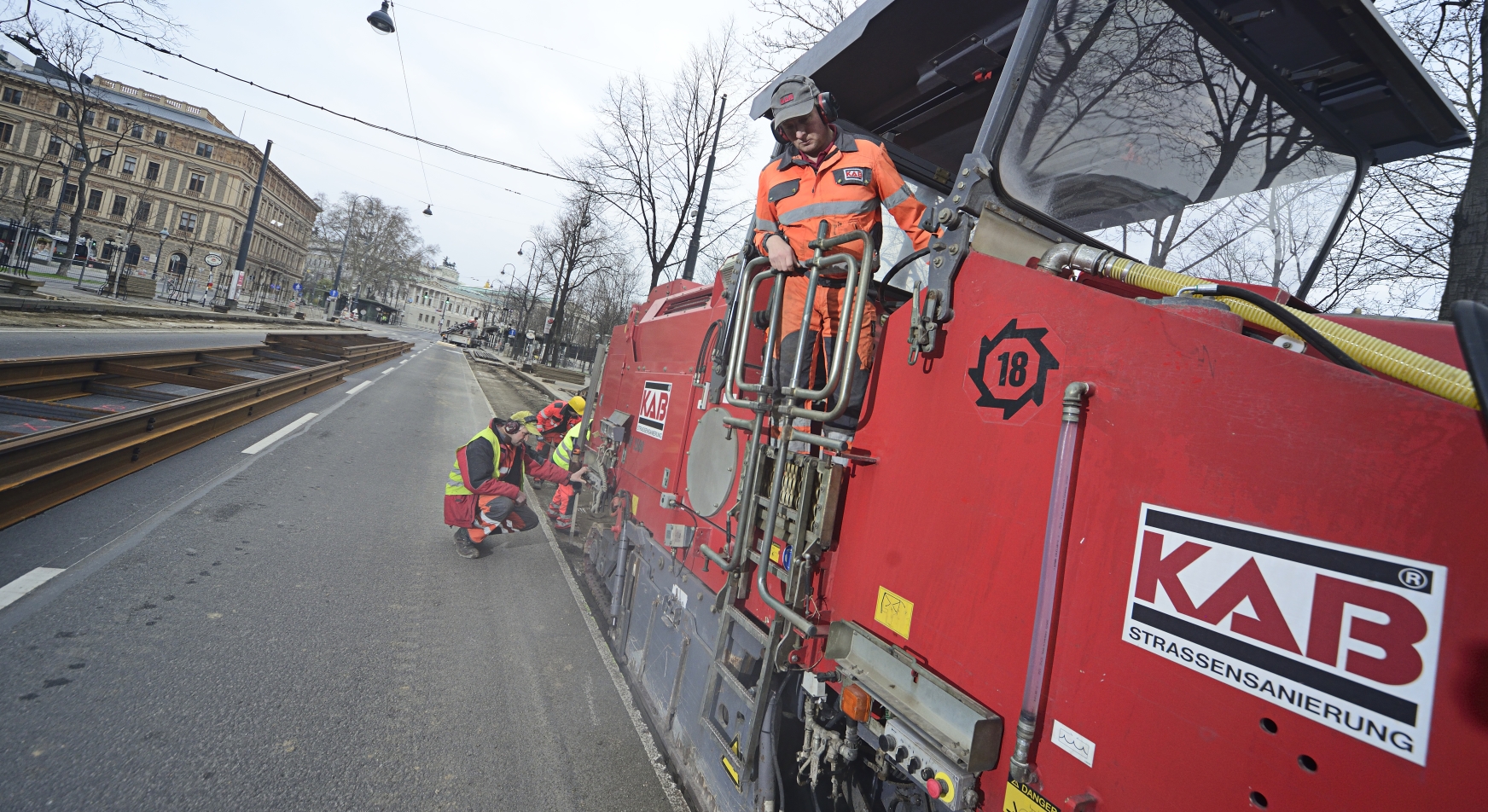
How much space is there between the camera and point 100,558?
4.04m

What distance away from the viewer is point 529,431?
657 cm

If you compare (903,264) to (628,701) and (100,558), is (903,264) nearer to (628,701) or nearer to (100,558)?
(628,701)

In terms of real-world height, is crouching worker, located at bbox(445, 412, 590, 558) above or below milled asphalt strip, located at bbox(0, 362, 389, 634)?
above

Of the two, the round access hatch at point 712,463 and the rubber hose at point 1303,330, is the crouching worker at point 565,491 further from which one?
the rubber hose at point 1303,330

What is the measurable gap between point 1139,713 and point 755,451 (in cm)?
147

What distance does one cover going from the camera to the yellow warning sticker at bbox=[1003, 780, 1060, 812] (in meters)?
1.40

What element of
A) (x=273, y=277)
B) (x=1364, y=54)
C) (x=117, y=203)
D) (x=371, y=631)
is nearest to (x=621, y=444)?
(x=371, y=631)

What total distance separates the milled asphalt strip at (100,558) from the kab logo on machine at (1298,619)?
4867mm

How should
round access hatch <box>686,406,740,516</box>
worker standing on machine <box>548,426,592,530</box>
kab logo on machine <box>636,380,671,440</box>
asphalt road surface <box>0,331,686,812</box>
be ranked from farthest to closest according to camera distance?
worker standing on machine <box>548,426,592,530</box>, kab logo on machine <box>636,380,671,440</box>, round access hatch <box>686,406,740,516</box>, asphalt road surface <box>0,331,686,812</box>

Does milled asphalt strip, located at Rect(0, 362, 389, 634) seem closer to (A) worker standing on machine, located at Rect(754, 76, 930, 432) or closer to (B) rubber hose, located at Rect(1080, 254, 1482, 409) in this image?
(A) worker standing on machine, located at Rect(754, 76, 930, 432)

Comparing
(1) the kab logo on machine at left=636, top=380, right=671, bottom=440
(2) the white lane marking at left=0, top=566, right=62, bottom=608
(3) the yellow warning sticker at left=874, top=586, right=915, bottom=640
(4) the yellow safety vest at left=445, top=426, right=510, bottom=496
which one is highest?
(1) the kab logo on machine at left=636, top=380, right=671, bottom=440

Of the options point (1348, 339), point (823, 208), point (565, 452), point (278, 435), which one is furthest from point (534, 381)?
point (1348, 339)

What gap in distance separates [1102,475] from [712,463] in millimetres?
1777

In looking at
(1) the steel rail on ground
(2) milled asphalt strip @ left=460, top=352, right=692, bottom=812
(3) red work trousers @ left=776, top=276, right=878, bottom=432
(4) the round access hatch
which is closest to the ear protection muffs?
(3) red work trousers @ left=776, top=276, right=878, bottom=432
